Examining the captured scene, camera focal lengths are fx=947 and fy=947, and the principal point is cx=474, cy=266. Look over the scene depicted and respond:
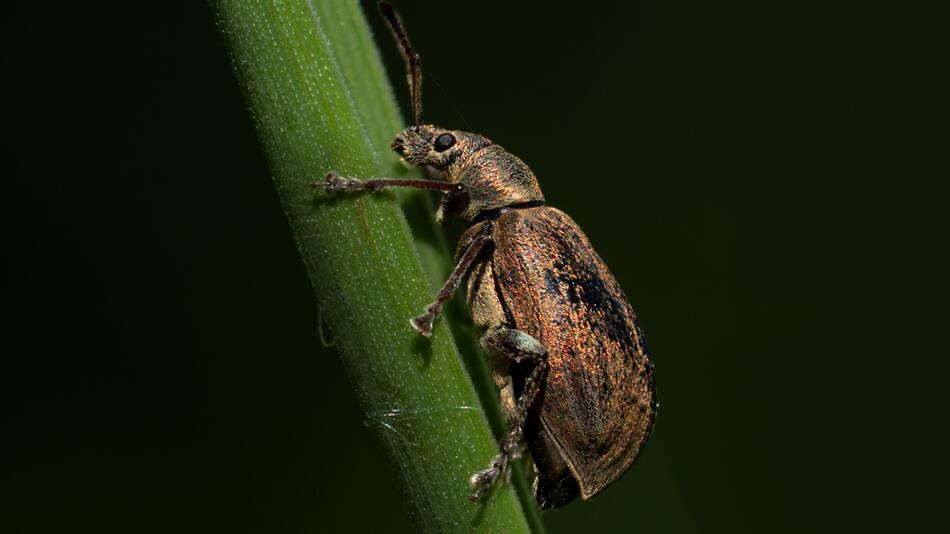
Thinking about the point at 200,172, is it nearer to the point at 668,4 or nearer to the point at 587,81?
the point at 587,81

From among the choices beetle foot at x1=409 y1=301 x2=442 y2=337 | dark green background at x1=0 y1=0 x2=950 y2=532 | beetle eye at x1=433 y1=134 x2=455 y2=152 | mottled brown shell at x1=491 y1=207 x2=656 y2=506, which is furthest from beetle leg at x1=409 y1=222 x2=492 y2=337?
dark green background at x1=0 y1=0 x2=950 y2=532

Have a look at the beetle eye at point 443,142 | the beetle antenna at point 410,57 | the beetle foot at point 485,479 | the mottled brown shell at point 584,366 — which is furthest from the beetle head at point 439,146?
the beetle foot at point 485,479

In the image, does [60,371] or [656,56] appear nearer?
[60,371]

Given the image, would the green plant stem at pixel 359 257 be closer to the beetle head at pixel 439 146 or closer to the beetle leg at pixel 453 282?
the beetle leg at pixel 453 282

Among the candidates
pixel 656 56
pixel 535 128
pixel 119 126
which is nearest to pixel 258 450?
pixel 119 126

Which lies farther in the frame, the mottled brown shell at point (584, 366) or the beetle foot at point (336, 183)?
the mottled brown shell at point (584, 366)

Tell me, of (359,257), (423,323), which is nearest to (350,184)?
(359,257)

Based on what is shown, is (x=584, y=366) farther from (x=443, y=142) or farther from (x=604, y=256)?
(x=604, y=256)
